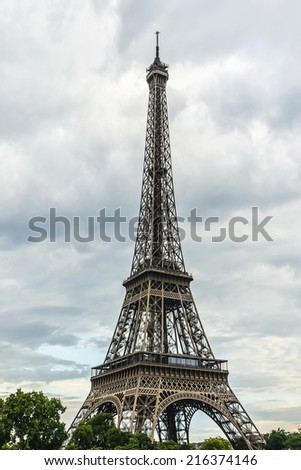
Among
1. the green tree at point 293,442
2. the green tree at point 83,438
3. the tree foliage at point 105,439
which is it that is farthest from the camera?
the green tree at point 293,442

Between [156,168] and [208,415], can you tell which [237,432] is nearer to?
[208,415]

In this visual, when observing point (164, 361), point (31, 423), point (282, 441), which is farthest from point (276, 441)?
point (31, 423)

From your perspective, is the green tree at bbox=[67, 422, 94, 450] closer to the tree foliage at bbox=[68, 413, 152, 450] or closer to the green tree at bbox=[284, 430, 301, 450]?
the tree foliage at bbox=[68, 413, 152, 450]

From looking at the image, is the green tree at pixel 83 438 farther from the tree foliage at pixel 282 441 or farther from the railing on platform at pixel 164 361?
the tree foliage at pixel 282 441

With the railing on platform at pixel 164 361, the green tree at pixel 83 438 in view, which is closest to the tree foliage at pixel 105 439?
the green tree at pixel 83 438

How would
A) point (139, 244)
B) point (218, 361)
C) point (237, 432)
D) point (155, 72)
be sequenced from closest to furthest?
point (237, 432)
point (218, 361)
point (139, 244)
point (155, 72)
